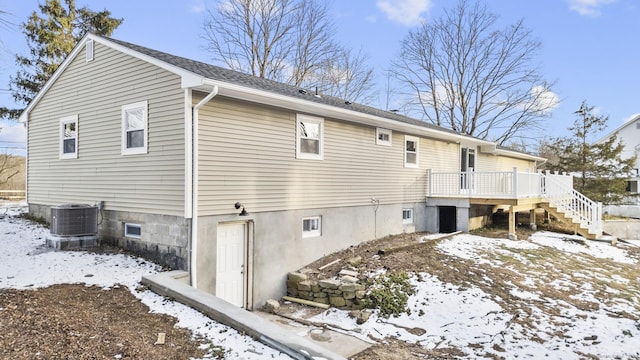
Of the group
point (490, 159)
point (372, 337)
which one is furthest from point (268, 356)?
point (490, 159)

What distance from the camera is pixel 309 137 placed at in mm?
9750

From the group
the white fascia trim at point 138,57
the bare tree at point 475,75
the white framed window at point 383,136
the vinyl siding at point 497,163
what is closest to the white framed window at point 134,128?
the white fascia trim at point 138,57

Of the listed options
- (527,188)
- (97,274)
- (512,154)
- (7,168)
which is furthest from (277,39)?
(97,274)

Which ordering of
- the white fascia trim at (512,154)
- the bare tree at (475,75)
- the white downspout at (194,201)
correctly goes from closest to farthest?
the white downspout at (194,201) < the white fascia trim at (512,154) < the bare tree at (475,75)

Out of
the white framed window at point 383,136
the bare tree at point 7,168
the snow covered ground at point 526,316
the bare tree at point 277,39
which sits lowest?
the snow covered ground at point 526,316

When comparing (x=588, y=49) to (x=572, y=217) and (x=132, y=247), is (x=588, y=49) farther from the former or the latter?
(x=132, y=247)

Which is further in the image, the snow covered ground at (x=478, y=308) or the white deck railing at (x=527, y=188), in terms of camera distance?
the white deck railing at (x=527, y=188)

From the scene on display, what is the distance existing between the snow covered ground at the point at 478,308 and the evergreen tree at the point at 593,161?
518 inches

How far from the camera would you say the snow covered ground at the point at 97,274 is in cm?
448

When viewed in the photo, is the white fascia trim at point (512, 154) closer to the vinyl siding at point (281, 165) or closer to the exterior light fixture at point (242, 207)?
the vinyl siding at point (281, 165)

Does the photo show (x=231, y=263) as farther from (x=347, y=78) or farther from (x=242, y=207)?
(x=347, y=78)

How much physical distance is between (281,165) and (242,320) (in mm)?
4721

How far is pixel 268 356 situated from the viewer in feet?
13.6

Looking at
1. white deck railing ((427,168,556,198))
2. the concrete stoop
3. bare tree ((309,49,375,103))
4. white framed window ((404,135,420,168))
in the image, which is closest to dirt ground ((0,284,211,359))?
the concrete stoop
